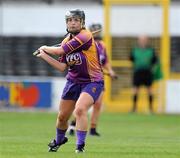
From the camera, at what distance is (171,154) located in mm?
12430

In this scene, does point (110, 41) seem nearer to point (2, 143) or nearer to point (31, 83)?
point (31, 83)

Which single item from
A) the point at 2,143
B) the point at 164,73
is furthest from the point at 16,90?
the point at 2,143

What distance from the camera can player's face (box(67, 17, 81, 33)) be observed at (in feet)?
41.3

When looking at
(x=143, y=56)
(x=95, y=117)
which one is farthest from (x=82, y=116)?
(x=143, y=56)

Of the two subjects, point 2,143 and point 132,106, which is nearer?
point 2,143

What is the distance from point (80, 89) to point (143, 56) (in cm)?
1378

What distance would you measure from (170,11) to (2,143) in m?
14.9

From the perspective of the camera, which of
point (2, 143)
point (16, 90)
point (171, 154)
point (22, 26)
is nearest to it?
point (171, 154)

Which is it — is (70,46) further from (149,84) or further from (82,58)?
(149,84)

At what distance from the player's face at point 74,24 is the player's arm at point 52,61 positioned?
20.8 inches

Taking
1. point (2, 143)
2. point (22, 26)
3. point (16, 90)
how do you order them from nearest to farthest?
point (2, 143) < point (16, 90) < point (22, 26)

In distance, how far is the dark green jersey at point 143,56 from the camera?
26594mm

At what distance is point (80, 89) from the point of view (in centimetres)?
1298

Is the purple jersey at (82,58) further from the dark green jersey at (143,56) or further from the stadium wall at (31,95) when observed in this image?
the stadium wall at (31,95)
